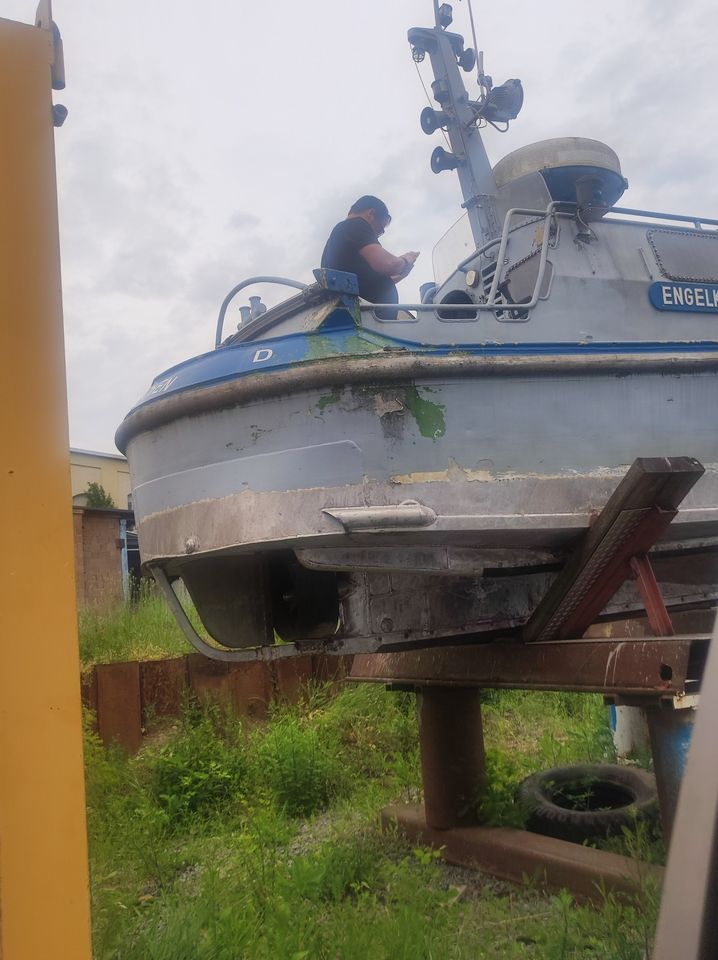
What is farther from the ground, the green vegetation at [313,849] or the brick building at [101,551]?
the brick building at [101,551]

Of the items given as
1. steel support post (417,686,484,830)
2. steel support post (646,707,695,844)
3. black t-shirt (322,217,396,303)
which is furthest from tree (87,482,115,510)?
steel support post (646,707,695,844)

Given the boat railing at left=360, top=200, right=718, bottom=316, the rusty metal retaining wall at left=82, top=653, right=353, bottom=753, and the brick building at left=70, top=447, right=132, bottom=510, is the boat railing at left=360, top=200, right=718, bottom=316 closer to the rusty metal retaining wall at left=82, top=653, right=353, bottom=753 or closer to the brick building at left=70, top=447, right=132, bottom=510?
the rusty metal retaining wall at left=82, top=653, right=353, bottom=753

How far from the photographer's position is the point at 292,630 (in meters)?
3.33

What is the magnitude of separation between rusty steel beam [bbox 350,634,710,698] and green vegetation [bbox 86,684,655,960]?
2.17 feet

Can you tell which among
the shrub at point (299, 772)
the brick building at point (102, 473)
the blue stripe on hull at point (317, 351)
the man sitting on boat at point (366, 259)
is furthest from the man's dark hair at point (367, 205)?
the brick building at point (102, 473)

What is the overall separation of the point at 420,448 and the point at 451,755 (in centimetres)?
157

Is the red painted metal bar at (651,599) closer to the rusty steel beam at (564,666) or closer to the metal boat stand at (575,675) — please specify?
the metal boat stand at (575,675)

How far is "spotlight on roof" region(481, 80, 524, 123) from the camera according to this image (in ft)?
16.3

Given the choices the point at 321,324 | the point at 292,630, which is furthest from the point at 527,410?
the point at 292,630

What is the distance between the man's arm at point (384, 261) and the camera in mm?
3360

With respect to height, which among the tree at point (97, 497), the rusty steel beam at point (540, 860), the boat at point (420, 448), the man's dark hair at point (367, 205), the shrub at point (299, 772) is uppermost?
the tree at point (97, 497)

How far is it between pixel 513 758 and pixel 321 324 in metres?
2.99

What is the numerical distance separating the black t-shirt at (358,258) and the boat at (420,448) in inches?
7.5

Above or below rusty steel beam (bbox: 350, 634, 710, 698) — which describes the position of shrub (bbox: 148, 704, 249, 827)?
below
